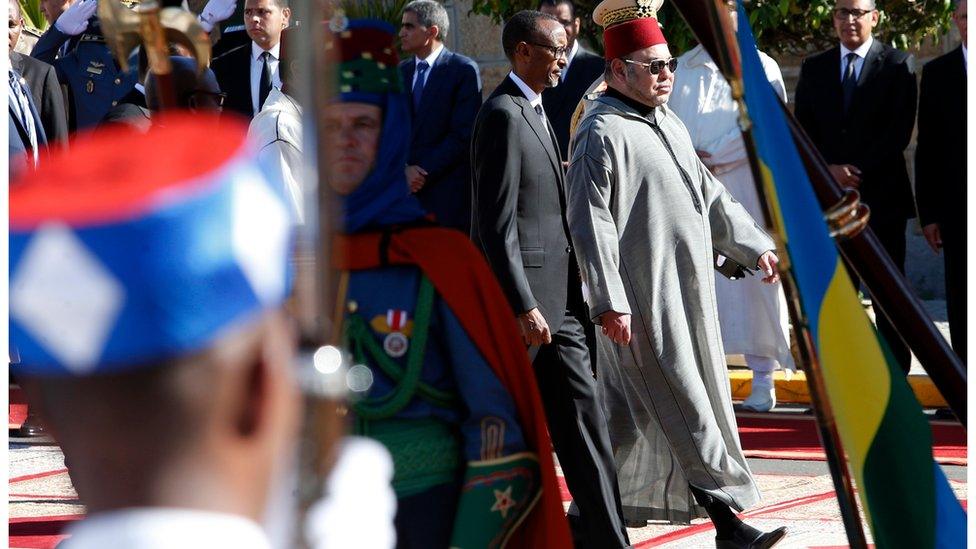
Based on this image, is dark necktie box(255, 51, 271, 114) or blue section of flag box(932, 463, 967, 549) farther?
dark necktie box(255, 51, 271, 114)

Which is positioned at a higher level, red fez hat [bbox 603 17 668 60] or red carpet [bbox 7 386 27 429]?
red fez hat [bbox 603 17 668 60]

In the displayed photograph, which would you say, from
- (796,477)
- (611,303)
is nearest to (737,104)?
(611,303)

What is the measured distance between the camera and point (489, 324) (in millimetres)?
2701

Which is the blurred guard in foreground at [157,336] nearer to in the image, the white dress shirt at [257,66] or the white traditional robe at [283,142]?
the white traditional robe at [283,142]

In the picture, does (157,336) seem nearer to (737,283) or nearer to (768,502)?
(768,502)

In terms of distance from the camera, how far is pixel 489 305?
270cm

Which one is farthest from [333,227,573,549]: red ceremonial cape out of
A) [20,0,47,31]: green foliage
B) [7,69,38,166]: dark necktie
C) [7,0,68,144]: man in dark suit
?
[20,0,47,31]: green foliage

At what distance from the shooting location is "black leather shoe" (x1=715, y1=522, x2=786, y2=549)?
481cm

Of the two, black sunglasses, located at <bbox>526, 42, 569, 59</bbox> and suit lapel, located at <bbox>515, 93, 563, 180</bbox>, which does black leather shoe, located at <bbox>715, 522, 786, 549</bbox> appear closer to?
suit lapel, located at <bbox>515, 93, 563, 180</bbox>

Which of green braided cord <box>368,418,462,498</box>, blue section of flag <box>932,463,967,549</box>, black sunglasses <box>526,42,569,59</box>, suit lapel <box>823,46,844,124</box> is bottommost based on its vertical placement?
A: suit lapel <box>823,46,844,124</box>

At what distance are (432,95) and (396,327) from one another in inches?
227

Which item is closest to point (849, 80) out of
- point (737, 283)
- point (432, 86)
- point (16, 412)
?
point (737, 283)

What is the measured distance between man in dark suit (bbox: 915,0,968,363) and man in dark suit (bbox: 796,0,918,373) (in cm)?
16

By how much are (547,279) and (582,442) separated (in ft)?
1.77
